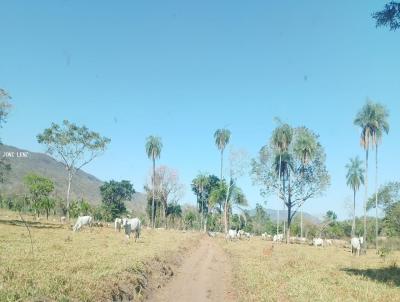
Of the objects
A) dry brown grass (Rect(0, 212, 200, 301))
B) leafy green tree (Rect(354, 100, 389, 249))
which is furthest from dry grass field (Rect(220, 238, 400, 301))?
leafy green tree (Rect(354, 100, 389, 249))

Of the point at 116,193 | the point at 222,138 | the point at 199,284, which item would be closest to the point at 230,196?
the point at 222,138

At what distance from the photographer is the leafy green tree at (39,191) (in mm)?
81438

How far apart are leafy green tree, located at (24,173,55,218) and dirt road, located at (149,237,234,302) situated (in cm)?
6186

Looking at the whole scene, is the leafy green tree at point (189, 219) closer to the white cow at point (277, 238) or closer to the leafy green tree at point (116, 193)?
the leafy green tree at point (116, 193)

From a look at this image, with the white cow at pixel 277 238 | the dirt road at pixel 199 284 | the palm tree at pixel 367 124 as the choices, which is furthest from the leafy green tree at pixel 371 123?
the dirt road at pixel 199 284

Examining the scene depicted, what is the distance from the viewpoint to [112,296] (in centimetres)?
1340

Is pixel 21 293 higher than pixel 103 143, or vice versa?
pixel 103 143

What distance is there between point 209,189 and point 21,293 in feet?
358

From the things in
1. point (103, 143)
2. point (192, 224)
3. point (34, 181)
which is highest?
point (103, 143)

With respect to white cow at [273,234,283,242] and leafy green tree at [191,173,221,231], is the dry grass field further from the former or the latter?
leafy green tree at [191,173,221,231]

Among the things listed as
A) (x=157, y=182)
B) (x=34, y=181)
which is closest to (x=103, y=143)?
(x=34, y=181)

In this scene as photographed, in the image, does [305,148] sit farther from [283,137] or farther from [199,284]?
[199,284]

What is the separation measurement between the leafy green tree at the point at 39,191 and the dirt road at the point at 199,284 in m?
61.9

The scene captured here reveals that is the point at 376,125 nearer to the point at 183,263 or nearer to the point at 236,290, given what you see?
the point at 183,263
